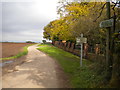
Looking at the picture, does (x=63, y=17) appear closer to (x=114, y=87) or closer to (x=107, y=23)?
(x=107, y=23)

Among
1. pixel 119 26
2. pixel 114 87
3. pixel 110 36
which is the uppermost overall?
pixel 119 26

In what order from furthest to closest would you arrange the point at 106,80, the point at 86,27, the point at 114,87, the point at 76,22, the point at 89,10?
the point at 76,22, the point at 86,27, the point at 89,10, the point at 106,80, the point at 114,87

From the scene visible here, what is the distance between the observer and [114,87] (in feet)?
10.2

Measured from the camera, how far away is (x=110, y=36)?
370 cm

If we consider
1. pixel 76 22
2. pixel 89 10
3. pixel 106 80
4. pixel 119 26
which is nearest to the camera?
pixel 106 80

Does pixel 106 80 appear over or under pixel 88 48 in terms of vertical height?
under

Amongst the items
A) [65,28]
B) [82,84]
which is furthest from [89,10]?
[82,84]

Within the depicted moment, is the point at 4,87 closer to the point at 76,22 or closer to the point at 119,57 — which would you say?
the point at 119,57

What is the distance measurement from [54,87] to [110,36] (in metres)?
3.15

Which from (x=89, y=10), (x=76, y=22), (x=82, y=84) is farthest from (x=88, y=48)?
(x=82, y=84)

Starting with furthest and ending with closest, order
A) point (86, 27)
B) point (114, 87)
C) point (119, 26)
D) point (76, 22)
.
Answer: point (76, 22)
point (86, 27)
point (119, 26)
point (114, 87)

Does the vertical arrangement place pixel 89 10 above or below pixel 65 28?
above

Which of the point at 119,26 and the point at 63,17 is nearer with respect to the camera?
the point at 119,26

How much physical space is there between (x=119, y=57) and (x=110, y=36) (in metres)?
0.98
